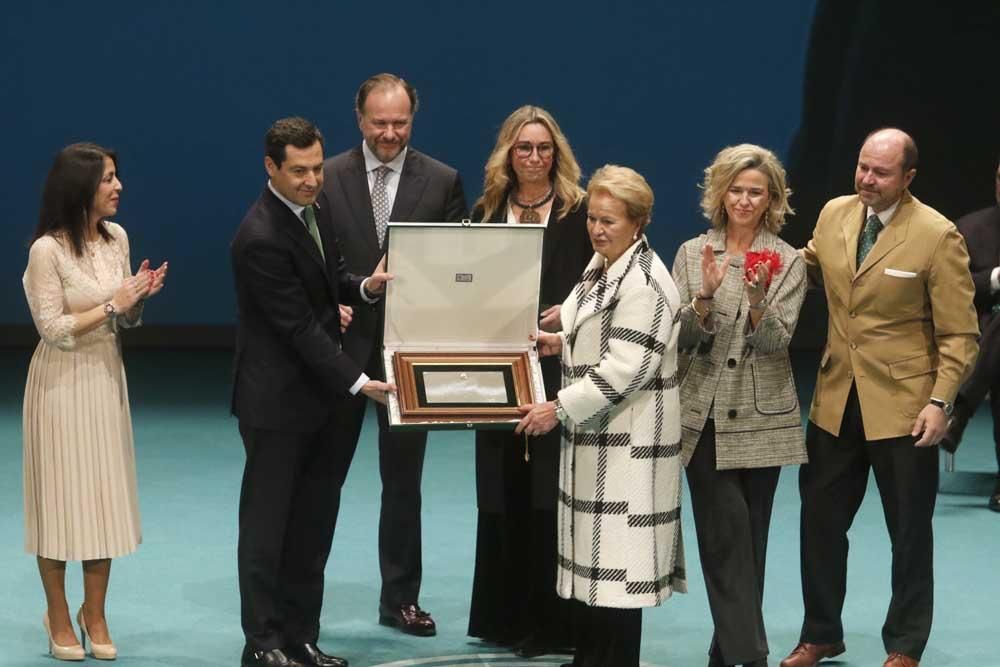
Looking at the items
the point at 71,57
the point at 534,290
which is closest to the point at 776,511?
the point at 534,290

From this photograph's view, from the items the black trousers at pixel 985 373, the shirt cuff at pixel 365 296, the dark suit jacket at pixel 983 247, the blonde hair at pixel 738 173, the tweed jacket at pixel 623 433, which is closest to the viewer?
the tweed jacket at pixel 623 433

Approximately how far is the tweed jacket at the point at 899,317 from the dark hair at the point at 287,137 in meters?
1.55

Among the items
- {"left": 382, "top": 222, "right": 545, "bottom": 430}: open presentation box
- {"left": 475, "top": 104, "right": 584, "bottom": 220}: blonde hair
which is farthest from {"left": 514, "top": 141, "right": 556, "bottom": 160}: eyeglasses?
{"left": 382, "top": 222, "right": 545, "bottom": 430}: open presentation box

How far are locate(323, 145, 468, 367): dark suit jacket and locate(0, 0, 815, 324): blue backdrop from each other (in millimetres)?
4605

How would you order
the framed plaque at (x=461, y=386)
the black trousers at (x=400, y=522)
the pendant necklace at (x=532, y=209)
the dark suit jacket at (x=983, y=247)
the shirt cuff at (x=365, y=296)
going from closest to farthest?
the framed plaque at (x=461, y=386) → the shirt cuff at (x=365, y=296) → the pendant necklace at (x=532, y=209) → the black trousers at (x=400, y=522) → the dark suit jacket at (x=983, y=247)

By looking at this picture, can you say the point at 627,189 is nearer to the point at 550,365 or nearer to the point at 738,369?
the point at 738,369

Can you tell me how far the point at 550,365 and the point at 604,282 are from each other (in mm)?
725

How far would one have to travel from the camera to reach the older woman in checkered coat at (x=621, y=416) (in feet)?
13.5

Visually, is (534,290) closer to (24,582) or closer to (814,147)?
(24,582)

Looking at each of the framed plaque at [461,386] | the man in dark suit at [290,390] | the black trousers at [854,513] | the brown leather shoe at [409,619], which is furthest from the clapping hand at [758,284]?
the brown leather shoe at [409,619]

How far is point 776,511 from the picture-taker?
675 centimetres

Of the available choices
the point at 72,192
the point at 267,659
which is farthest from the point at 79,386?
the point at 267,659

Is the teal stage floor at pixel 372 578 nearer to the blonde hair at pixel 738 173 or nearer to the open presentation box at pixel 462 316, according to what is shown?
the open presentation box at pixel 462 316

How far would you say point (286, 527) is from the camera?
15.6 feet
